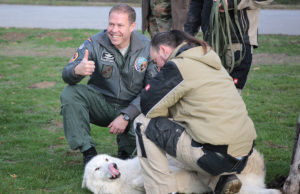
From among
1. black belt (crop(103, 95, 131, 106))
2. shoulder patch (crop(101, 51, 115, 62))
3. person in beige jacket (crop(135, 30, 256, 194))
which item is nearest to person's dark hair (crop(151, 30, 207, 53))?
person in beige jacket (crop(135, 30, 256, 194))

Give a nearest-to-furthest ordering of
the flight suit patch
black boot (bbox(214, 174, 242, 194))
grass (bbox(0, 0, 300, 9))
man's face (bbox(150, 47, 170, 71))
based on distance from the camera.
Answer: black boot (bbox(214, 174, 242, 194)) < man's face (bbox(150, 47, 170, 71)) < the flight suit patch < grass (bbox(0, 0, 300, 9))

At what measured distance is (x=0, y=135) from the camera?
5.45 m

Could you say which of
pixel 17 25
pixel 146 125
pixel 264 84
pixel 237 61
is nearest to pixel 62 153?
pixel 146 125

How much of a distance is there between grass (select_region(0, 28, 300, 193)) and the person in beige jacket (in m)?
0.79

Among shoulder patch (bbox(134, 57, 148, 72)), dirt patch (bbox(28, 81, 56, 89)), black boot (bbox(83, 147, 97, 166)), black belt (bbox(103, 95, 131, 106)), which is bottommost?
dirt patch (bbox(28, 81, 56, 89))

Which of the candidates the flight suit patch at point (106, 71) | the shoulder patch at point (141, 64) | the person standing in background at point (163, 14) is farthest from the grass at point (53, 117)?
the person standing in background at point (163, 14)

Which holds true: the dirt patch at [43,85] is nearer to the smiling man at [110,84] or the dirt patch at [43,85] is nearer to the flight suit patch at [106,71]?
the smiling man at [110,84]

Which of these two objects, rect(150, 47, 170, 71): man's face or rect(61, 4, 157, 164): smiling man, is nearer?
rect(150, 47, 170, 71): man's face

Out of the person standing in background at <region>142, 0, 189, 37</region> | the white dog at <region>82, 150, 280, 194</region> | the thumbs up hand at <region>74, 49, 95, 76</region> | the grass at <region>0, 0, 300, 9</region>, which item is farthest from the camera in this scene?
the grass at <region>0, 0, 300, 9</region>

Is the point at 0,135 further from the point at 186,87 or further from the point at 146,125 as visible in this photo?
the point at 186,87

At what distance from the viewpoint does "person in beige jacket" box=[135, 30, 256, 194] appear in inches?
116

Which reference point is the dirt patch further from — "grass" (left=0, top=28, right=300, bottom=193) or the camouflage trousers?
the camouflage trousers

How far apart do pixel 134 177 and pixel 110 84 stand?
1.20m

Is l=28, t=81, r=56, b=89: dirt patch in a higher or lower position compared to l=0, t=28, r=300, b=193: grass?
lower
